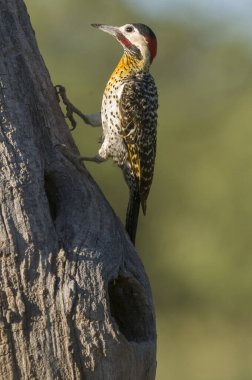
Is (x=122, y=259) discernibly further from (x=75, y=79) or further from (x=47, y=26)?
(x=47, y=26)

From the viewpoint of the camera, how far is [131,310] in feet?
19.6

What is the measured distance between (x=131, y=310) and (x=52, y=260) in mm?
560

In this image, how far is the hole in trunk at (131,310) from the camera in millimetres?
5941

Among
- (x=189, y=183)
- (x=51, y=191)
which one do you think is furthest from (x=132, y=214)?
(x=189, y=183)

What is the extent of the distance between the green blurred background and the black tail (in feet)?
30.9

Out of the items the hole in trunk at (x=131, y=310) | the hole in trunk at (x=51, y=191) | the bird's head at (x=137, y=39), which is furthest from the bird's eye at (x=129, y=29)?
the hole in trunk at (x=131, y=310)

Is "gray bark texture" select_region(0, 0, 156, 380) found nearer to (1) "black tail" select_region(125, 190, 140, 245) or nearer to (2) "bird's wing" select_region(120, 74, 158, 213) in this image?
(1) "black tail" select_region(125, 190, 140, 245)

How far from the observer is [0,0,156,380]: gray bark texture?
5559mm

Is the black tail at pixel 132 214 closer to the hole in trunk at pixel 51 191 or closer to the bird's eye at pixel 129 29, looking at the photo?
the bird's eye at pixel 129 29

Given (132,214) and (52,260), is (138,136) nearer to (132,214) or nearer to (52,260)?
(132,214)

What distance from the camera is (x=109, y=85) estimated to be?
793cm

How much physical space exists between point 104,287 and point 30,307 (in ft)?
1.18

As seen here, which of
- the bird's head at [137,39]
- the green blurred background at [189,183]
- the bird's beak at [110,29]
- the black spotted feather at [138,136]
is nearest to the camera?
the black spotted feather at [138,136]

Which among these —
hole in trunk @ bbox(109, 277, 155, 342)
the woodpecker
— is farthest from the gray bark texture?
the woodpecker
